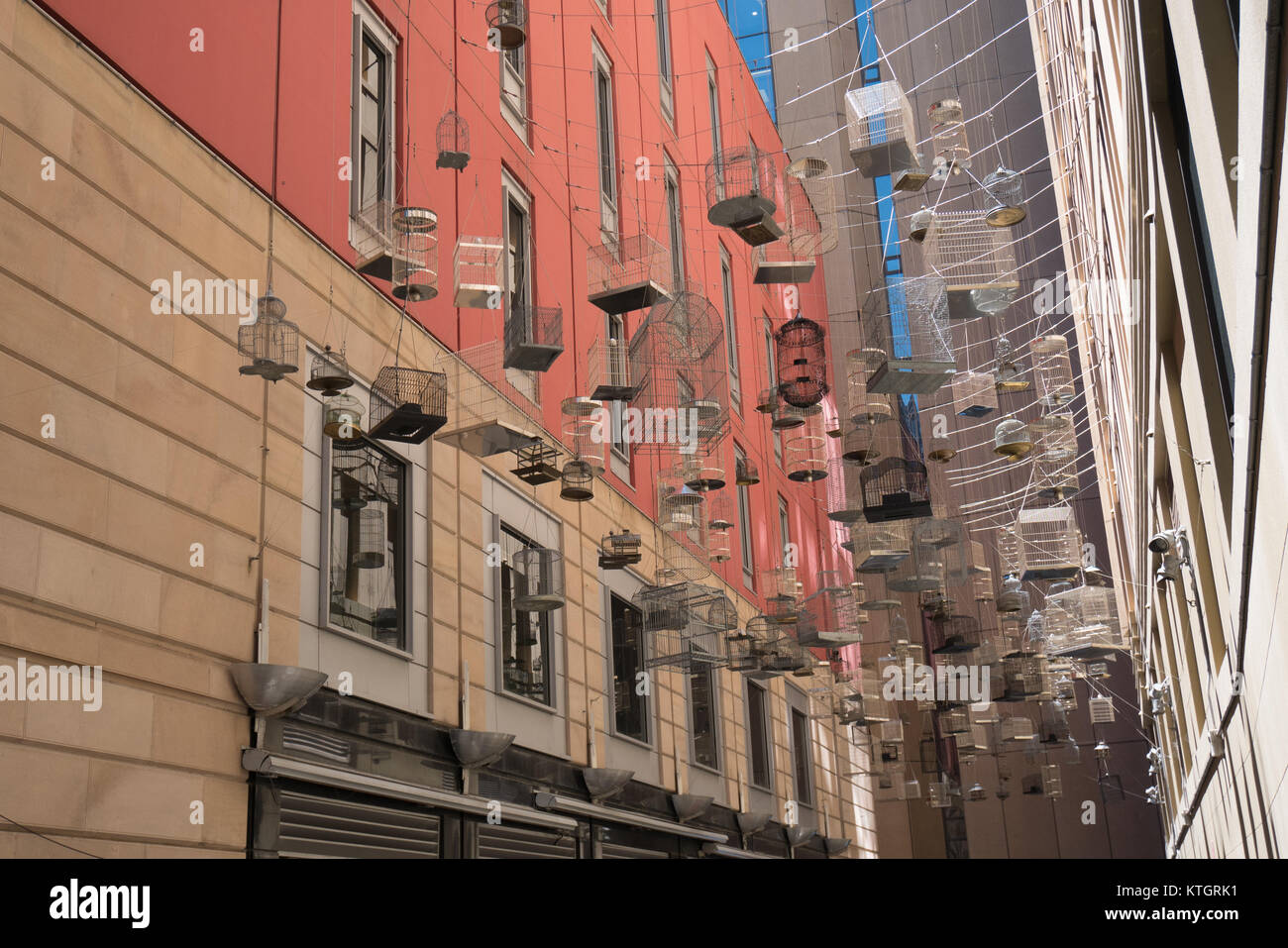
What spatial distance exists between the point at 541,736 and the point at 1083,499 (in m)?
22.8

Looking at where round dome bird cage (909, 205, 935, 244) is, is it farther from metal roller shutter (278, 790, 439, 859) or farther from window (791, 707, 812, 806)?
window (791, 707, 812, 806)

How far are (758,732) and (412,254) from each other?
17.4 metres

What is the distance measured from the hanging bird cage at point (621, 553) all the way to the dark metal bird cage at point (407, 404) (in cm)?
453

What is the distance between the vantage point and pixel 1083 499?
33.9m

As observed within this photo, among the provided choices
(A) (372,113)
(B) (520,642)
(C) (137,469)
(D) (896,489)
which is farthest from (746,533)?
(C) (137,469)

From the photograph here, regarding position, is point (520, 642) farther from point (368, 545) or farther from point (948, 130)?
point (948, 130)

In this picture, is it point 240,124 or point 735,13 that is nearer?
point 240,124

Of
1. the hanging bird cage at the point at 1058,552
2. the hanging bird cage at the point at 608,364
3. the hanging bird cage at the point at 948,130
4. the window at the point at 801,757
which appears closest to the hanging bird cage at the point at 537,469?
the hanging bird cage at the point at 608,364

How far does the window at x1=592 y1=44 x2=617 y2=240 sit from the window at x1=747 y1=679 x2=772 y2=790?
10.1 metres

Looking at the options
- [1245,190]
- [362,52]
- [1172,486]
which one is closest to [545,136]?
[362,52]

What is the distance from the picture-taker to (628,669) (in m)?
18.7

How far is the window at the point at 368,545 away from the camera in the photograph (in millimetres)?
11672

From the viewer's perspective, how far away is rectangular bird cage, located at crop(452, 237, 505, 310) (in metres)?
11.2
